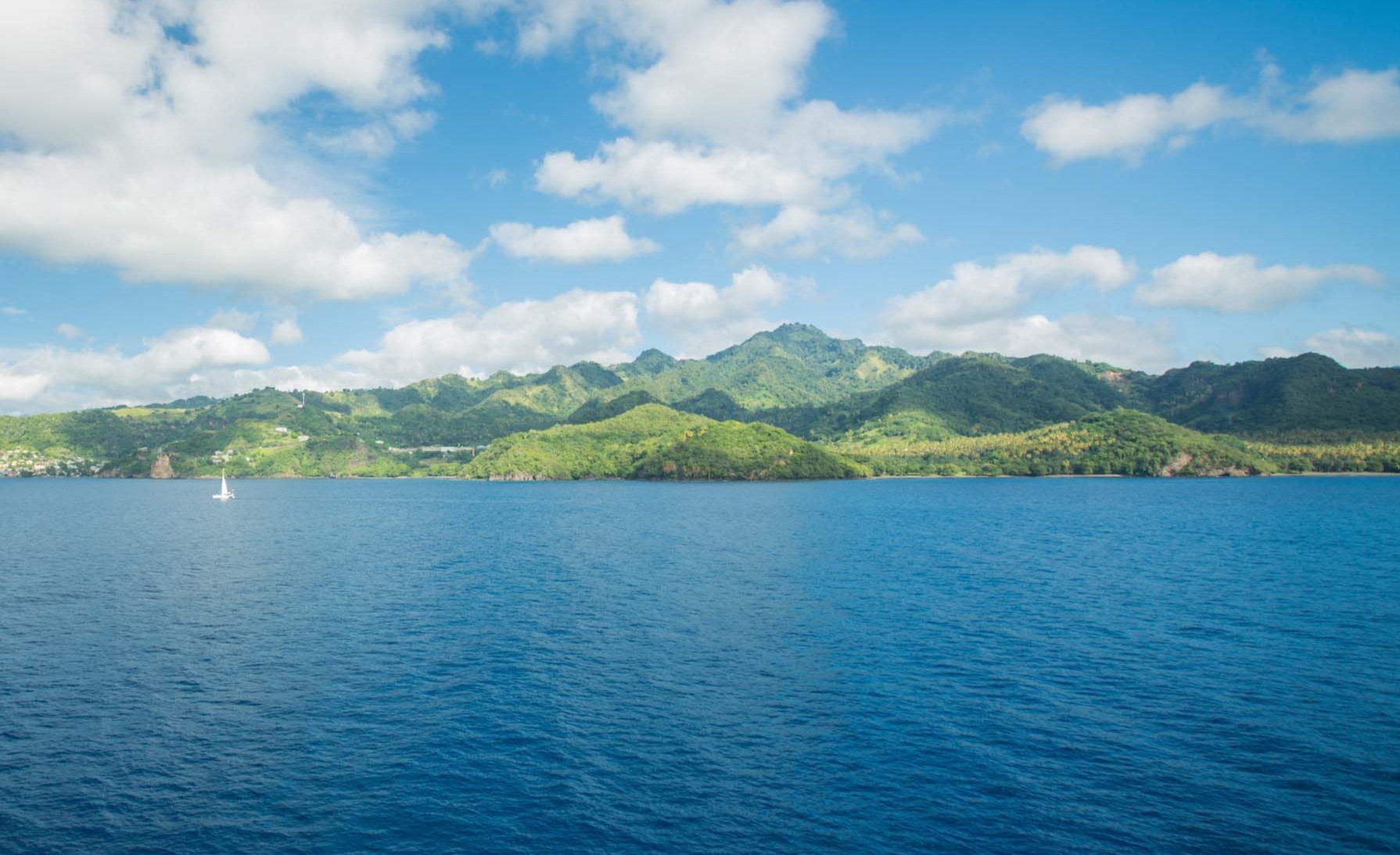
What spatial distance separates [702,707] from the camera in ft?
142

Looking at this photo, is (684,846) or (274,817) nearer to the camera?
(684,846)

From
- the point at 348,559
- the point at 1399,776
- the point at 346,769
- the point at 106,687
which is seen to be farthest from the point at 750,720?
A: the point at 348,559

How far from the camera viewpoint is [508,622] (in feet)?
212

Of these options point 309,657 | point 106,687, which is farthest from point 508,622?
point 106,687

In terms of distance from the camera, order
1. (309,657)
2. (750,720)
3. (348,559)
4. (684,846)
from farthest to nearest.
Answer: (348,559)
(309,657)
(750,720)
(684,846)

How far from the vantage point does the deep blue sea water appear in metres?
30.6

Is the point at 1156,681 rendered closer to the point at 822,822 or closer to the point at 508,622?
the point at 822,822

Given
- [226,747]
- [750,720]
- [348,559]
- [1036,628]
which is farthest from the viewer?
[348,559]

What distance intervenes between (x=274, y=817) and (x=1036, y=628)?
55297 millimetres

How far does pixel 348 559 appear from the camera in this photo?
100 meters

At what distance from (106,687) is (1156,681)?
67.2 m

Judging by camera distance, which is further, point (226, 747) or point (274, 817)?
point (226, 747)

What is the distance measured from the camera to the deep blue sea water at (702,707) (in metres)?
30.6

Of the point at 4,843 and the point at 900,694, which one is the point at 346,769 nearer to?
the point at 4,843
